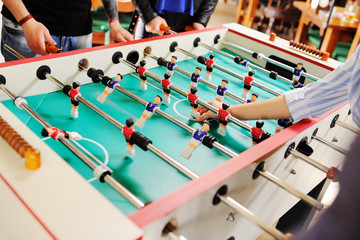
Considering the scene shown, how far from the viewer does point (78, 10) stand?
2.14 meters

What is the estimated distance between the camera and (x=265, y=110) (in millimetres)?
1471

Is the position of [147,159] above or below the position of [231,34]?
A: below

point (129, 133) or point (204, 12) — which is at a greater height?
point (204, 12)

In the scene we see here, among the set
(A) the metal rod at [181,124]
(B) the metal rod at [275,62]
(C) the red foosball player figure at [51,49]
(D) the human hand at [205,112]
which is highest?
(C) the red foosball player figure at [51,49]

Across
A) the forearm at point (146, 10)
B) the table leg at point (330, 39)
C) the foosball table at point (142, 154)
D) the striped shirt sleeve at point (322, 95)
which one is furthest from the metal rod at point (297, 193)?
the table leg at point (330, 39)

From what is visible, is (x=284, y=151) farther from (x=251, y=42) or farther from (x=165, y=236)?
(x=251, y=42)

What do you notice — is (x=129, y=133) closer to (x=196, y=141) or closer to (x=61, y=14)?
(x=196, y=141)

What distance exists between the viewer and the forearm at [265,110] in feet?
4.74

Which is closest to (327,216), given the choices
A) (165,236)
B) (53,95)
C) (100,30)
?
(165,236)

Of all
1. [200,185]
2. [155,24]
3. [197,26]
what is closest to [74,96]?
[200,185]

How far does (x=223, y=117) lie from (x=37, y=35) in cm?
99

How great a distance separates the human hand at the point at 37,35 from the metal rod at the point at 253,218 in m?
1.19

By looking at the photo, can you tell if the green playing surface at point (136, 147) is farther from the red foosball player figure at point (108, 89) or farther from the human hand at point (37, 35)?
the human hand at point (37, 35)

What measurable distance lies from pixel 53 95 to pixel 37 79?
102 millimetres
